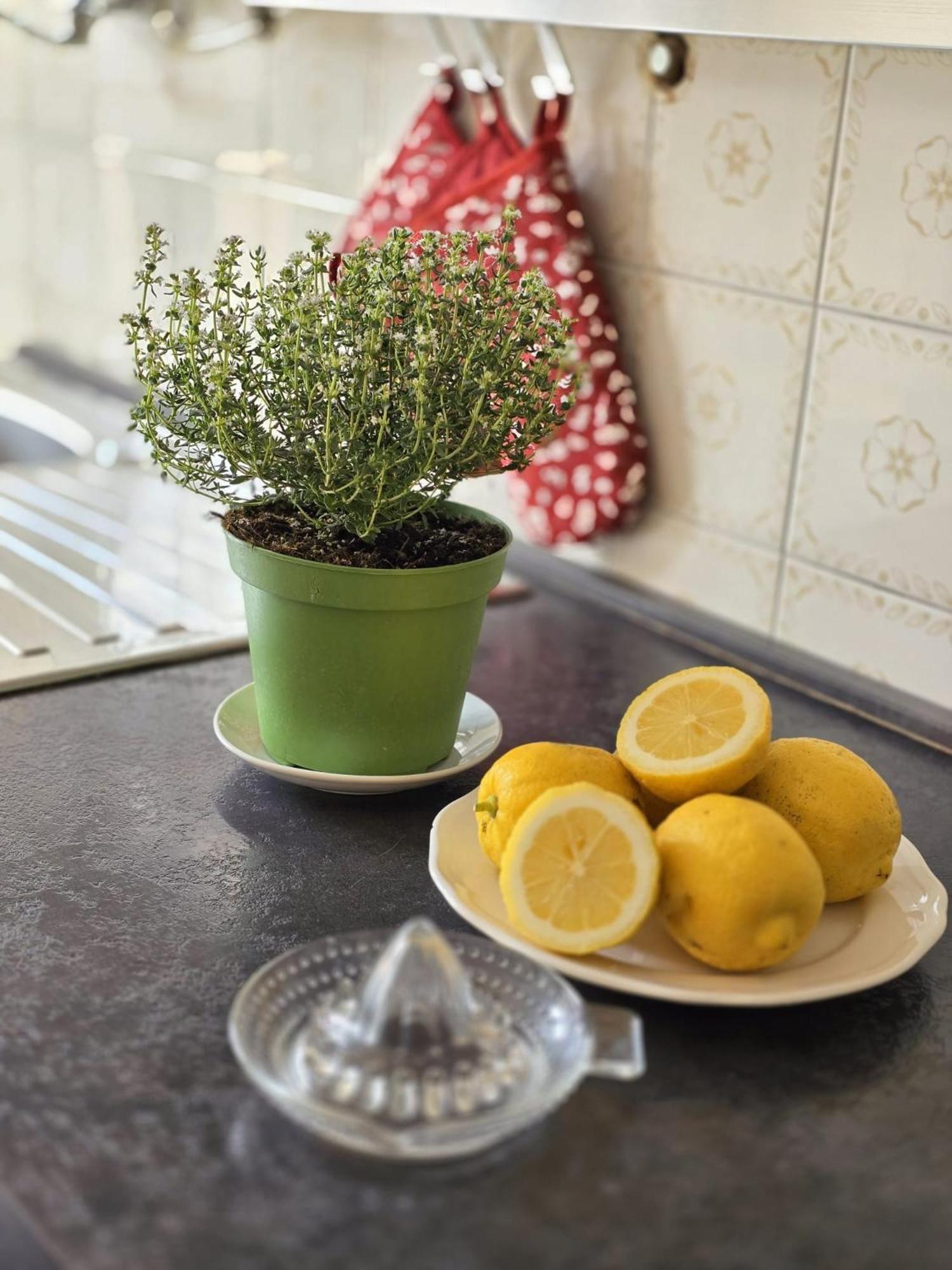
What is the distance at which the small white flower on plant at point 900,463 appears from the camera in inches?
44.1

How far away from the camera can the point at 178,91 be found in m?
1.86

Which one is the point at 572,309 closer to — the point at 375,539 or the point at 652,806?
the point at 375,539

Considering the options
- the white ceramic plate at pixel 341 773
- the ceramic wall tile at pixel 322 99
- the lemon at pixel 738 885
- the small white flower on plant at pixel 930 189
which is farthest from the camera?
the ceramic wall tile at pixel 322 99

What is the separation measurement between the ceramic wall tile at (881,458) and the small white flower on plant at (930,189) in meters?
0.08

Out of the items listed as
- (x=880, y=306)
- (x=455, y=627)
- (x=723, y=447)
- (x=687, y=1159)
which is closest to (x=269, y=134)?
(x=723, y=447)

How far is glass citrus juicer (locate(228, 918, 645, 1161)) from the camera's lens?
0.63 m

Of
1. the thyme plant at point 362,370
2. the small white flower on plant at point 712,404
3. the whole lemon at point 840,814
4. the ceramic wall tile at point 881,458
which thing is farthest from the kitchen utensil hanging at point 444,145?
the whole lemon at point 840,814

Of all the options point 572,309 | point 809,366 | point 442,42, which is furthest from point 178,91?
point 809,366

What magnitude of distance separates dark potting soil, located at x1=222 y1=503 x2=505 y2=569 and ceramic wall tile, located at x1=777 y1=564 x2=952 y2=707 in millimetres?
386

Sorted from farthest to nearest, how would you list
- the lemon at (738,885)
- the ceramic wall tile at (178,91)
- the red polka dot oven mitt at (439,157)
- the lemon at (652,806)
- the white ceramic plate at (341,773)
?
the ceramic wall tile at (178,91), the red polka dot oven mitt at (439,157), the white ceramic plate at (341,773), the lemon at (652,806), the lemon at (738,885)

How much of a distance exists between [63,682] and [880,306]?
69 cm

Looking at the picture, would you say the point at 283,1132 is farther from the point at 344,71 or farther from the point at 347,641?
the point at 344,71

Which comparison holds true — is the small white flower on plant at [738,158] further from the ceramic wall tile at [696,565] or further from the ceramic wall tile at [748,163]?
the ceramic wall tile at [696,565]

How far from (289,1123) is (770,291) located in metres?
0.82
